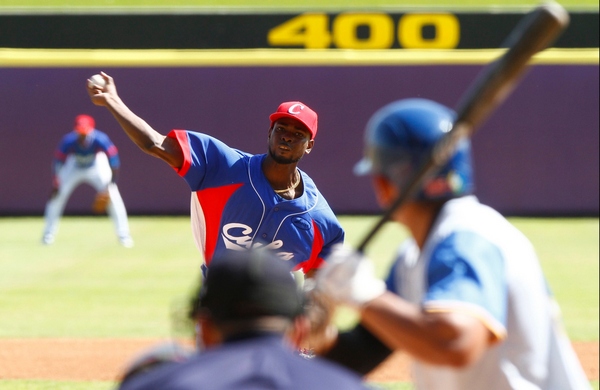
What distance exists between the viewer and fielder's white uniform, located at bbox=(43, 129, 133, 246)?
15188 mm

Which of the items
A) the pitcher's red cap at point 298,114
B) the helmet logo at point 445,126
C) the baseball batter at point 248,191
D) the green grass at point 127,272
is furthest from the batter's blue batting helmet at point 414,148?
the green grass at point 127,272

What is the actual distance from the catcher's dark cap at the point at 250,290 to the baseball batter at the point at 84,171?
13206 mm

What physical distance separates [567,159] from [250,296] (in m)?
17.1

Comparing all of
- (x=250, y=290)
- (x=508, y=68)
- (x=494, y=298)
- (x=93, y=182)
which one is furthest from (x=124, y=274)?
(x=250, y=290)

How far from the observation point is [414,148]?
8.38ft

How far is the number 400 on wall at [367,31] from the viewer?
1741 cm

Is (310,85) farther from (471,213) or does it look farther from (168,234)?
(471,213)

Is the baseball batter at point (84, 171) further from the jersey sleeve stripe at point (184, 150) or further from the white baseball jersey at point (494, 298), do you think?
the white baseball jersey at point (494, 298)

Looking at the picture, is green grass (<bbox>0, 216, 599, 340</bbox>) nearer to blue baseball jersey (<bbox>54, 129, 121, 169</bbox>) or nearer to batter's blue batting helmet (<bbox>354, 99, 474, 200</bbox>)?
blue baseball jersey (<bbox>54, 129, 121, 169</bbox>)

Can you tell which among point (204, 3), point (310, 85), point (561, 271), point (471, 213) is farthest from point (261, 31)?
point (471, 213)

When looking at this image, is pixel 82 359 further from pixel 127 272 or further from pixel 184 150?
pixel 127 272

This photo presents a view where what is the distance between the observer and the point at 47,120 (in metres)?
18.6

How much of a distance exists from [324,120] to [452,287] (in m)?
16.3

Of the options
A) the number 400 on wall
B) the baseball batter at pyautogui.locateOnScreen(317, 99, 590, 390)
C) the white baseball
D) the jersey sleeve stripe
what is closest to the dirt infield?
the jersey sleeve stripe
